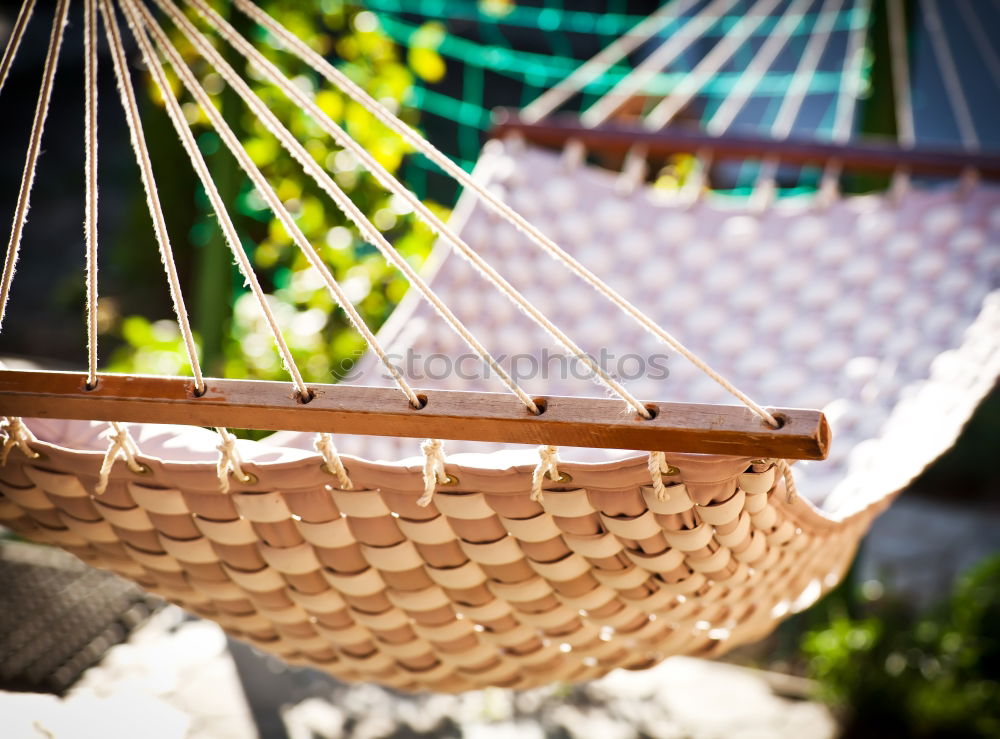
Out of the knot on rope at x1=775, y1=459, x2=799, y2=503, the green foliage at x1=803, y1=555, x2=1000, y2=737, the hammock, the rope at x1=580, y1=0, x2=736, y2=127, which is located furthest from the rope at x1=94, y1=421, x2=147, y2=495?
the green foliage at x1=803, y1=555, x2=1000, y2=737

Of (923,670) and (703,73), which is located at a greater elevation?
(703,73)

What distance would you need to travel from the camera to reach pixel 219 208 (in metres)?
0.67

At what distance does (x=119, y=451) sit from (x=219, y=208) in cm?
22

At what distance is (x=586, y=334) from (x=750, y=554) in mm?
778

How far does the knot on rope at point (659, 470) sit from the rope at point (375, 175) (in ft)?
0.12

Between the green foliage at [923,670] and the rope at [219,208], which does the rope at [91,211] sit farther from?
the green foliage at [923,670]

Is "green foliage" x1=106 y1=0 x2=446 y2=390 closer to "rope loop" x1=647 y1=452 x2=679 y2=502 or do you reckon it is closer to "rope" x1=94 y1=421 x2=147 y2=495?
"rope" x1=94 y1=421 x2=147 y2=495

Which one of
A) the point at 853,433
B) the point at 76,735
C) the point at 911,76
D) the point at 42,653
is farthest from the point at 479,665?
the point at 911,76

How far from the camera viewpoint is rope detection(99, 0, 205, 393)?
2.09 feet

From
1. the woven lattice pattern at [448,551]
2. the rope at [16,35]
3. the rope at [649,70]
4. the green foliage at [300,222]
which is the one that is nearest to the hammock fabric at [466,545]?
the woven lattice pattern at [448,551]

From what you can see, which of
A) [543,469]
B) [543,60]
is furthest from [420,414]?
[543,60]

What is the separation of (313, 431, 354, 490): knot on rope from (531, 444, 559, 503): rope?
15 cm

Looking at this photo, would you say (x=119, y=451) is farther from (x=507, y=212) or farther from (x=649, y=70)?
(x=649, y=70)

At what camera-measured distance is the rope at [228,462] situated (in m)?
0.69
